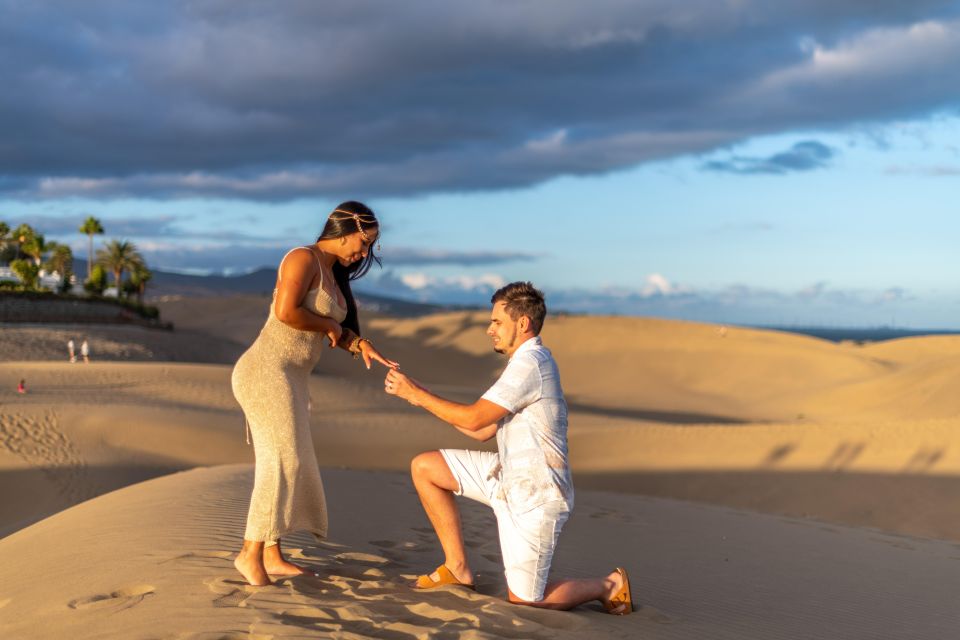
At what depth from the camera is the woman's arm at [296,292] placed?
15.7 feet

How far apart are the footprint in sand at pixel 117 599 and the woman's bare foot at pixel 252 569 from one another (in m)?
0.49

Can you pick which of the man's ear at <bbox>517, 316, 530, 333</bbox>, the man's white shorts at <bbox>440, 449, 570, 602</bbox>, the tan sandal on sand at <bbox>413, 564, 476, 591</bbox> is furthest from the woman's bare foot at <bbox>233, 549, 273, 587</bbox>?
the man's ear at <bbox>517, 316, 530, 333</bbox>

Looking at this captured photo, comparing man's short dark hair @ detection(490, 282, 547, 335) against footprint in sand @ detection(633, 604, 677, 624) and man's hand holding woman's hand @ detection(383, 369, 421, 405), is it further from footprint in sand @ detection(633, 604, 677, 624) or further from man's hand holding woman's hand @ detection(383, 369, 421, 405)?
footprint in sand @ detection(633, 604, 677, 624)

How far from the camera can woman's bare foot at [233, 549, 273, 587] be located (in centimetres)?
480

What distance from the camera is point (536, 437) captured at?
15.4ft

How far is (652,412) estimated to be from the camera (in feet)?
109

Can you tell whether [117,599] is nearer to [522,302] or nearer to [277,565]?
[277,565]

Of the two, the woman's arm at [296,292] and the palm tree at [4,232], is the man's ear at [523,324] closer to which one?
the woman's arm at [296,292]

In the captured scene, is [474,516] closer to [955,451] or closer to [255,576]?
[255,576]

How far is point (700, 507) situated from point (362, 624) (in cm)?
879

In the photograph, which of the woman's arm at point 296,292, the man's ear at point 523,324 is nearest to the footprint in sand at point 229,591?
the woman's arm at point 296,292

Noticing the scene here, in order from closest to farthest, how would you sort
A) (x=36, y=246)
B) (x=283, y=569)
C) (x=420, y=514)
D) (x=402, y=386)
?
(x=402, y=386) < (x=283, y=569) < (x=420, y=514) < (x=36, y=246)

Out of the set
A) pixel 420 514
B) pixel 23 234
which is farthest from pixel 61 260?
pixel 420 514

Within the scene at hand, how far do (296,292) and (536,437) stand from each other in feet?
5.14
